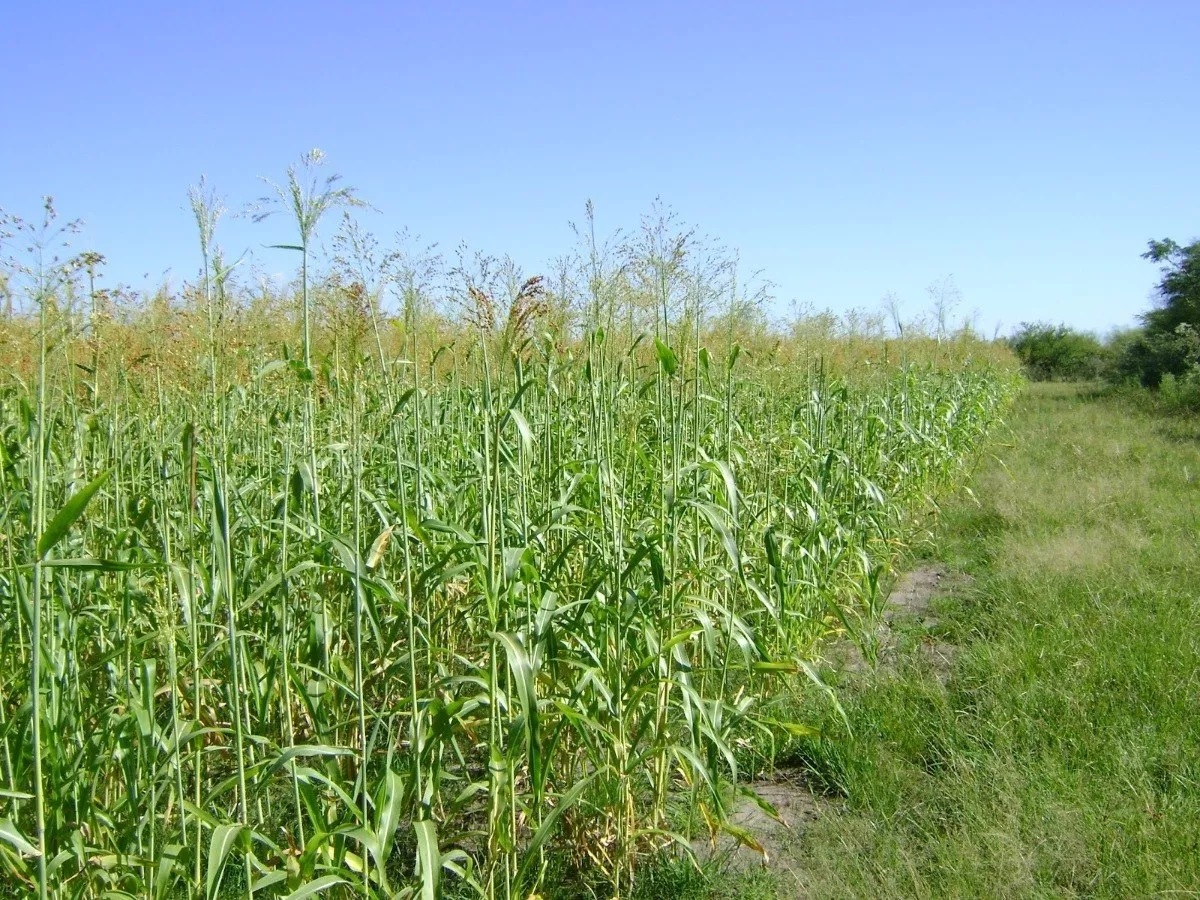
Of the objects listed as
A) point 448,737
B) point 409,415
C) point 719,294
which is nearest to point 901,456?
point 719,294

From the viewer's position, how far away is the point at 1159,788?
3.08m

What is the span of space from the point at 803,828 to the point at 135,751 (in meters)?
2.03

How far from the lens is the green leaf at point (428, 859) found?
6.30ft

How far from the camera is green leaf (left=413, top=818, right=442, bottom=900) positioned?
6.30ft

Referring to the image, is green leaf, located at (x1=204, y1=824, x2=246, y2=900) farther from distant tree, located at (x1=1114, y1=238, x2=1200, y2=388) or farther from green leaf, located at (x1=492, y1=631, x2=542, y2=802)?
distant tree, located at (x1=1114, y1=238, x2=1200, y2=388)

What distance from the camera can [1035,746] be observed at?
3.40 meters

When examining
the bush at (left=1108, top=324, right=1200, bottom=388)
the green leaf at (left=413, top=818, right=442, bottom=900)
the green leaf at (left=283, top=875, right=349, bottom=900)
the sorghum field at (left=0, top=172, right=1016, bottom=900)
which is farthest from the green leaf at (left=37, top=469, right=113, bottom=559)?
the bush at (left=1108, top=324, right=1200, bottom=388)

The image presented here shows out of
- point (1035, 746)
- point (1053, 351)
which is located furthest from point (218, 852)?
point (1053, 351)

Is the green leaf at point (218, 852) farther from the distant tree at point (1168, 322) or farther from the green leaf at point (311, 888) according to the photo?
the distant tree at point (1168, 322)

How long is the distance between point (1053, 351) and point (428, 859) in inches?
1486

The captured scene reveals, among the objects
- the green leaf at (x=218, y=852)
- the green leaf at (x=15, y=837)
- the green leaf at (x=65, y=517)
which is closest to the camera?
the green leaf at (x=65, y=517)

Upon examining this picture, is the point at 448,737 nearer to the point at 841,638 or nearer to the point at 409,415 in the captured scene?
the point at 409,415

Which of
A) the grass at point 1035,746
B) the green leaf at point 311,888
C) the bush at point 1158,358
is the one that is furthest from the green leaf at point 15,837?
the bush at point 1158,358

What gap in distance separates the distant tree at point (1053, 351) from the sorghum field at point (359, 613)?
3326cm
